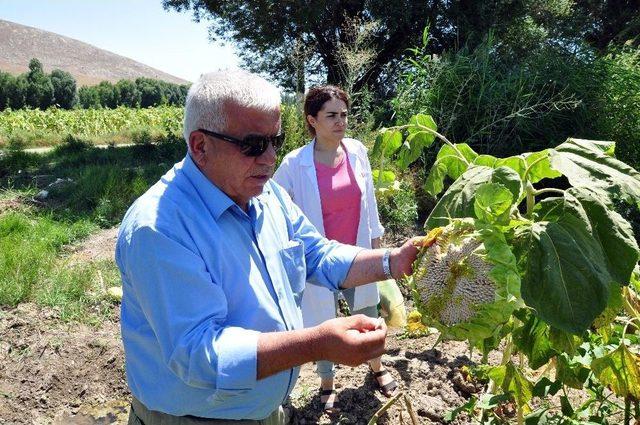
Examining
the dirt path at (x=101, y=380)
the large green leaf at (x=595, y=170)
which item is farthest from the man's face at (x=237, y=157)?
the dirt path at (x=101, y=380)

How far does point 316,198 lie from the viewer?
11.3ft

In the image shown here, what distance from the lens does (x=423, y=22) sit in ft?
45.0

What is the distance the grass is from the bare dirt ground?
35 centimetres

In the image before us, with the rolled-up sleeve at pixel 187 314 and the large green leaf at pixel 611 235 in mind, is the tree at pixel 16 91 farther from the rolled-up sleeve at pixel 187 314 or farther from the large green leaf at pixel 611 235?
the large green leaf at pixel 611 235

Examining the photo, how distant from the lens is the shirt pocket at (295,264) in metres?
1.95

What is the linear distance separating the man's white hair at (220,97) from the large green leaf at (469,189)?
530mm

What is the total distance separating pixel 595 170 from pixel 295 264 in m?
0.94

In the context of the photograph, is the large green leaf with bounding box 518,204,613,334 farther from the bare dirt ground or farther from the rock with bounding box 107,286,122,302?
the rock with bounding box 107,286,122,302

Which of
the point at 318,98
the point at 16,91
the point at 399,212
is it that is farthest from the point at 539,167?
the point at 16,91

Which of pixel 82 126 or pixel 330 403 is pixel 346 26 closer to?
pixel 330 403

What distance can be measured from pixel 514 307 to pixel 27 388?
3.56 meters

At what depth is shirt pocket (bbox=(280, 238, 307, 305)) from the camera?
195 cm

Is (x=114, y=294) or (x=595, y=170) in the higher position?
(x=595, y=170)

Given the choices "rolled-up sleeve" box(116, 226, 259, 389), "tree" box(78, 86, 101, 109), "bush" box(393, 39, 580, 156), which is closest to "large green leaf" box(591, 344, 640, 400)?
"rolled-up sleeve" box(116, 226, 259, 389)
